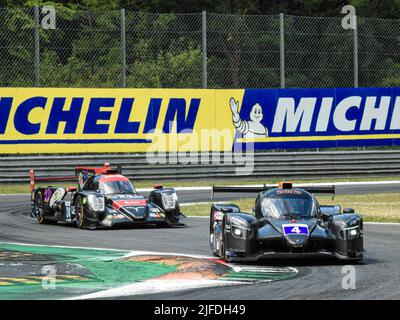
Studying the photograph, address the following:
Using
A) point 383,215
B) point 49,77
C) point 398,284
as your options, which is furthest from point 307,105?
point 398,284

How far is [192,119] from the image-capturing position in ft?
110

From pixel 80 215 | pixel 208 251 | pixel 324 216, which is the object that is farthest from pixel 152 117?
pixel 324 216

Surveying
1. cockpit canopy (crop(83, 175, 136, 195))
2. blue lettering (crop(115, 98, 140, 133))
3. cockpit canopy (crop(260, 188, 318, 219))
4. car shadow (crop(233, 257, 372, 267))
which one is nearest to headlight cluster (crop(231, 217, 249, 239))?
car shadow (crop(233, 257, 372, 267))

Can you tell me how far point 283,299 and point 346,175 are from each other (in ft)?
80.5

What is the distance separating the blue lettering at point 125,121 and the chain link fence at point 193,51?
601 millimetres

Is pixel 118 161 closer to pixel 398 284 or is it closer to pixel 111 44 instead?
pixel 111 44

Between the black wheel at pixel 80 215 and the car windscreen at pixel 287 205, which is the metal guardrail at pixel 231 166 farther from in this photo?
the car windscreen at pixel 287 205

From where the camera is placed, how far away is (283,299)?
1153 cm

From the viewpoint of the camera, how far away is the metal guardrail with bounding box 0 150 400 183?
32.6 m

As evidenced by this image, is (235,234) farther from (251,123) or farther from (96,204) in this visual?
(251,123)

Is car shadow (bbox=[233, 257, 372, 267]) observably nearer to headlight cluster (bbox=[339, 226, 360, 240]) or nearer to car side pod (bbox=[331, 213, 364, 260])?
car side pod (bbox=[331, 213, 364, 260])

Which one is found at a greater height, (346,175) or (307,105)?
Result: (307,105)

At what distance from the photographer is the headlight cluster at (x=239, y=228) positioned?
1513 centimetres

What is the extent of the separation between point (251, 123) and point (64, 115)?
6014 mm
